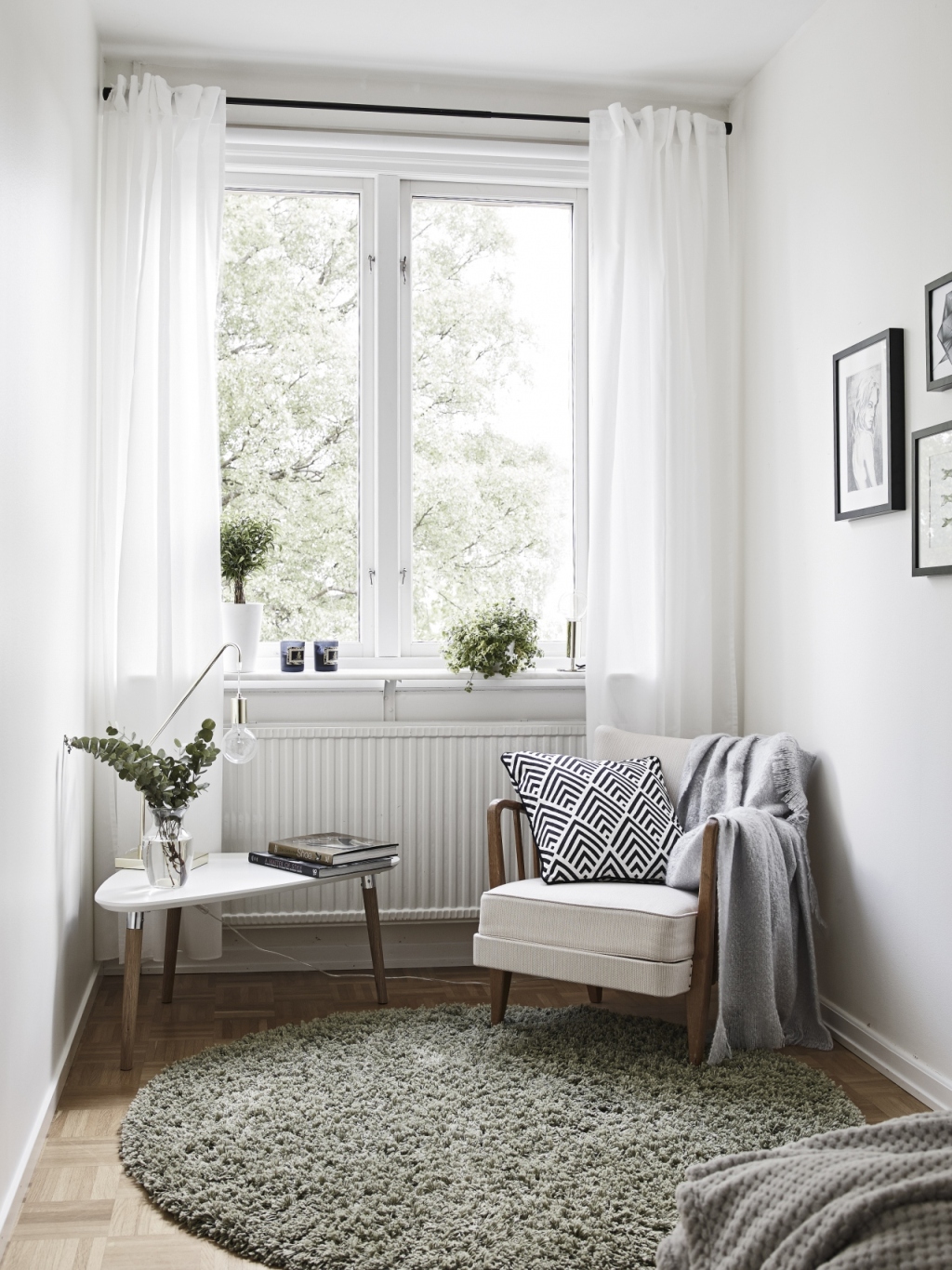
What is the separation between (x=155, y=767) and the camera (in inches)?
111

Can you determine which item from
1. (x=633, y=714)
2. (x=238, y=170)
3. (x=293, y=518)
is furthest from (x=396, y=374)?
(x=633, y=714)

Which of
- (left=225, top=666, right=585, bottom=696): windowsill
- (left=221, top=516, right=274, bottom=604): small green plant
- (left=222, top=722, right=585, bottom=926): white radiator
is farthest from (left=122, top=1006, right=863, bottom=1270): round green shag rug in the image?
(left=221, top=516, right=274, bottom=604): small green plant

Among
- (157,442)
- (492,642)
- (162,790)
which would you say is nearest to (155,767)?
(162,790)

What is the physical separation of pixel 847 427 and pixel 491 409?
51.6 inches

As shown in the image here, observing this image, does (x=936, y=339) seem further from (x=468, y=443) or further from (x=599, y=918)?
(x=468, y=443)

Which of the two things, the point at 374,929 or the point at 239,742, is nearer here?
the point at 239,742

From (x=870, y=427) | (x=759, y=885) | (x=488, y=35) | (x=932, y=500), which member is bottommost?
(x=759, y=885)

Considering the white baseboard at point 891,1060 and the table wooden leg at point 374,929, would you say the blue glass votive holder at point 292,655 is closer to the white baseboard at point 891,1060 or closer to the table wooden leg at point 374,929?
the table wooden leg at point 374,929

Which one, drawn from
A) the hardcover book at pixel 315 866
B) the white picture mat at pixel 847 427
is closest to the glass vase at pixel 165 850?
the hardcover book at pixel 315 866

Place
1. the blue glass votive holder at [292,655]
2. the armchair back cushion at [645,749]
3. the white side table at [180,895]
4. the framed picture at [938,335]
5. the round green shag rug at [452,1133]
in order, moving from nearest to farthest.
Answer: the round green shag rug at [452,1133]
the framed picture at [938,335]
the white side table at [180,895]
the armchair back cushion at [645,749]
the blue glass votive holder at [292,655]

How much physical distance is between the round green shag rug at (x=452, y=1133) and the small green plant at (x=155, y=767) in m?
0.64

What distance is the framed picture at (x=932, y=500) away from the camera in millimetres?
2422

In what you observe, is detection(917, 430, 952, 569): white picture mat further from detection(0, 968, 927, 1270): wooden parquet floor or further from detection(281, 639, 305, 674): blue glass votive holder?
detection(281, 639, 305, 674): blue glass votive holder

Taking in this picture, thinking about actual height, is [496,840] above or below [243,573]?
below
